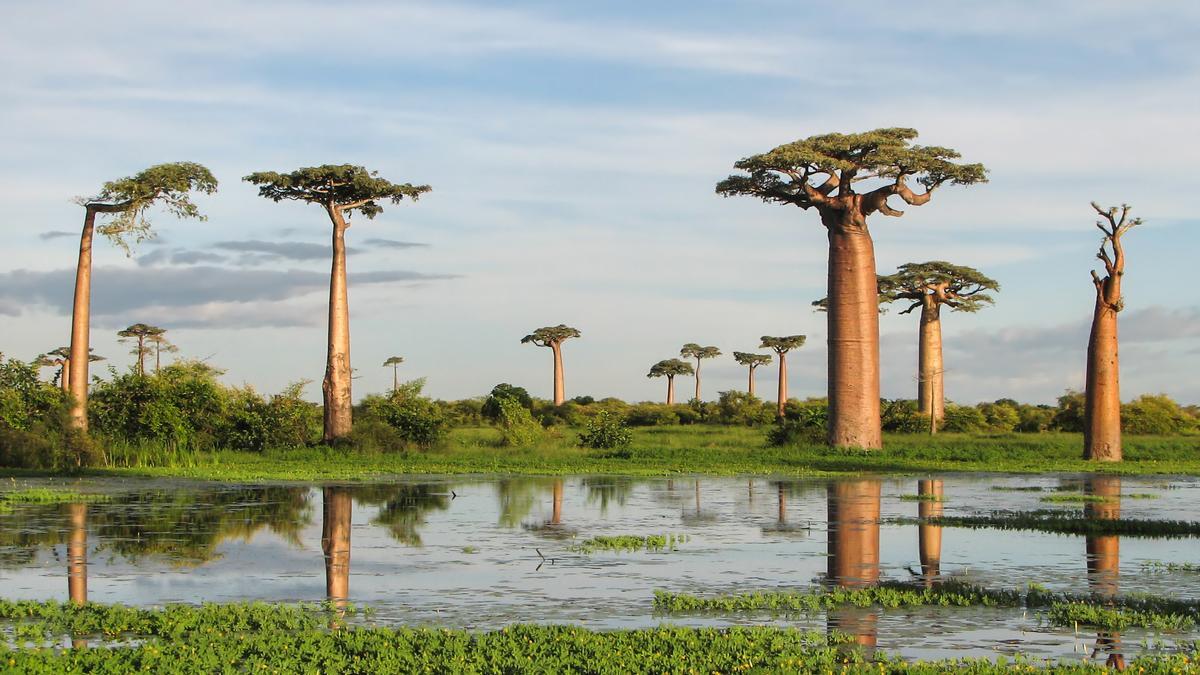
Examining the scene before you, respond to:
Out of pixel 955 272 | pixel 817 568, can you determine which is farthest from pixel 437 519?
pixel 955 272

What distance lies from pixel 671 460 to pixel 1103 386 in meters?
9.24

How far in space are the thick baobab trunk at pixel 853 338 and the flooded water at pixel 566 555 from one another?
998 cm

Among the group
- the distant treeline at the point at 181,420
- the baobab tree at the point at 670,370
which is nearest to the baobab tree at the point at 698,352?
the baobab tree at the point at 670,370

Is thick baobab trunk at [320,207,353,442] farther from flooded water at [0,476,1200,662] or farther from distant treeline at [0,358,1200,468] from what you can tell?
flooded water at [0,476,1200,662]

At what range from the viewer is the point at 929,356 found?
147ft

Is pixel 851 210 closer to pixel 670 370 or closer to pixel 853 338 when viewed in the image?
pixel 853 338

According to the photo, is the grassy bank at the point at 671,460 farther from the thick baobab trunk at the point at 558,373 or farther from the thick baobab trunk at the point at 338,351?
the thick baobab trunk at the point at 558,373

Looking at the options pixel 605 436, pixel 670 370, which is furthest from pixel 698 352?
pixel 605 436

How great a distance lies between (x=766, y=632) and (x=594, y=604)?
1.63 m

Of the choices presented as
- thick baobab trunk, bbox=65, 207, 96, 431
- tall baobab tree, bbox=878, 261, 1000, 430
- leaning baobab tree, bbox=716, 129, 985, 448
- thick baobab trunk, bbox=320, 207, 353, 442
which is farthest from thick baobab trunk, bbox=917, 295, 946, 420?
thick baobab trunk, bbox=65, 207, 96, 431

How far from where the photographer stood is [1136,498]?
1853 centimetres

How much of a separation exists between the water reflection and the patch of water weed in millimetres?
1452

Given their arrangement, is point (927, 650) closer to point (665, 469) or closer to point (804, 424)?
point (665, 469)

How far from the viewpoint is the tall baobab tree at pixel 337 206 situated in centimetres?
2911
